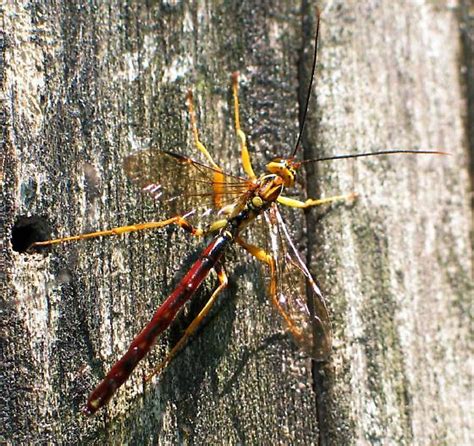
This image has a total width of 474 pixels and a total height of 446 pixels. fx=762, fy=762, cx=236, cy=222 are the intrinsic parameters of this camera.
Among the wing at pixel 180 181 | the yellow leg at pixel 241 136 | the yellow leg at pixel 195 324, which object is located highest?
the yellow leg at pixel 241 136

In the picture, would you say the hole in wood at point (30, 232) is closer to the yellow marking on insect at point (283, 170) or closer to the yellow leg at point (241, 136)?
the yellow leg at point (241, 136)

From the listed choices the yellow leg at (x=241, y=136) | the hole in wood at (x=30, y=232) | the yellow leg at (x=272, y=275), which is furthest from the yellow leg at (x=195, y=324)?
the hole in wood at (x=30, y=232)

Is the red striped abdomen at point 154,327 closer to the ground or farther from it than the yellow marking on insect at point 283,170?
closer to the ground

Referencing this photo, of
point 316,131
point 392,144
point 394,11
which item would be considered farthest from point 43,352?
point 394,11

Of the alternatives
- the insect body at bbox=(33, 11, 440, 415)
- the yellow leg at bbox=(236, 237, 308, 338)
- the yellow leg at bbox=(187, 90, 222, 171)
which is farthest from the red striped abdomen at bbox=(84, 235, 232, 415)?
the yellow leg at bbox=(187, 90, 222, 171)

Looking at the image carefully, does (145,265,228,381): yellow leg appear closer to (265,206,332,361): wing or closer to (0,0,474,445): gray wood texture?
(0,0,474,445): gray wood texture

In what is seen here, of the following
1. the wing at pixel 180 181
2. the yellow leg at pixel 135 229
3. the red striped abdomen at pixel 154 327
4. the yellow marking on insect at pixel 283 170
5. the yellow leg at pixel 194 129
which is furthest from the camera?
the yellow marking on insect at pixel 283 170
